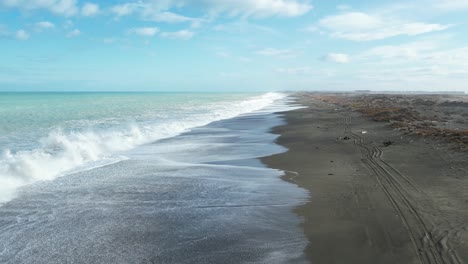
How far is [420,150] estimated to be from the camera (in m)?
14.3

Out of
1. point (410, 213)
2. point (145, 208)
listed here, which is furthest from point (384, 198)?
point (145, 208)

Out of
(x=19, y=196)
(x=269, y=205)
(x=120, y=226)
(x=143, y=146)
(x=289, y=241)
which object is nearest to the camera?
(x=289, y=241)

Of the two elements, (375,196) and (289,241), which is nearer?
(289,241)

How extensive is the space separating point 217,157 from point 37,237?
867 cm

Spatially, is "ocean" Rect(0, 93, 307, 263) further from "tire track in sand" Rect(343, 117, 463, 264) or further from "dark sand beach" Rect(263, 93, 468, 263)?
"tire track in sand" Rect(343, 117, 463, 264)

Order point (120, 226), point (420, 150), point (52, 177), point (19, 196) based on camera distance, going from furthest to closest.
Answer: point (420, 150)
point (52, 177)
point (19, 196)
point (120, 226)

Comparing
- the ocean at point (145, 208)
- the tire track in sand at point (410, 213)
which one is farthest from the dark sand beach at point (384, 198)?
the ocean at point (145, 208)

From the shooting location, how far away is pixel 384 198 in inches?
340

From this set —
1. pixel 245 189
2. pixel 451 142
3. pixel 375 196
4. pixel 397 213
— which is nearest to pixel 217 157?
pixel 245 189

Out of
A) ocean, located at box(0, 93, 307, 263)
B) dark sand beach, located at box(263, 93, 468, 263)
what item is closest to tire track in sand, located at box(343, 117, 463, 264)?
dark sand beach, located at box(263, 93, 468, 263)

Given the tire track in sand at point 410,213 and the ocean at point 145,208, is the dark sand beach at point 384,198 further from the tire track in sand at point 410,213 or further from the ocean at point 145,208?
the ocean at point 145,208

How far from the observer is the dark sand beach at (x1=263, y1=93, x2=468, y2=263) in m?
5.96

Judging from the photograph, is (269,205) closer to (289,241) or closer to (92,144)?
(289,241)

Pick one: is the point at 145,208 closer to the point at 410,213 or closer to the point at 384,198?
the point at 384,198
